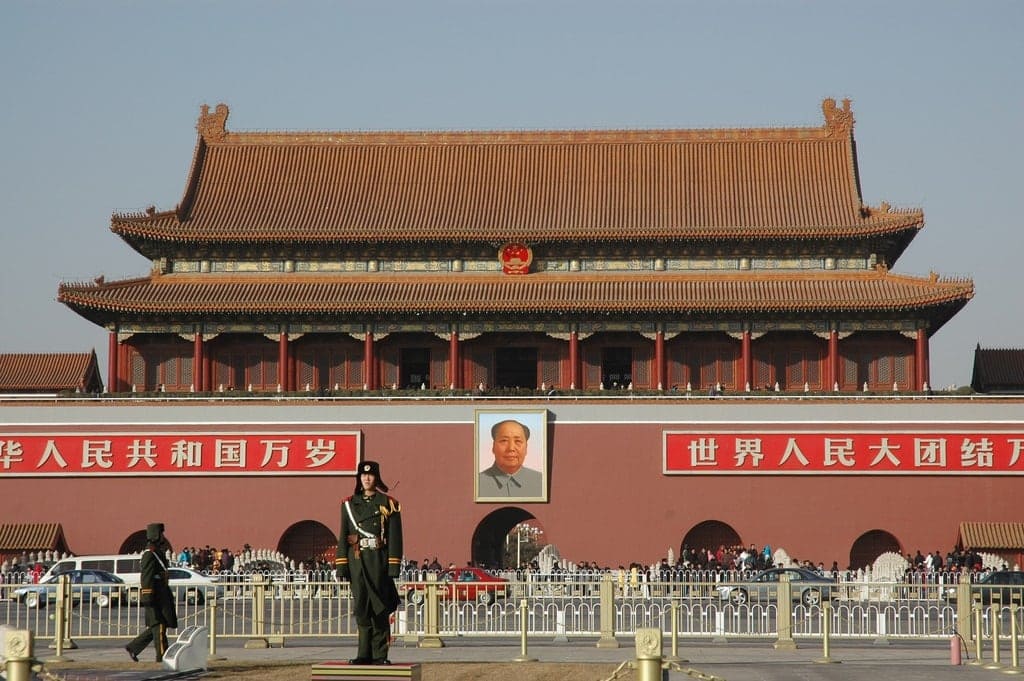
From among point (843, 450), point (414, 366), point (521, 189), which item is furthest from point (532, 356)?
point (843, 450)

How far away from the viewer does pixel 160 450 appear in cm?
4172

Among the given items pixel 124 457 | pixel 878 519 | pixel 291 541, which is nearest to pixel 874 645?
pixel 878 519

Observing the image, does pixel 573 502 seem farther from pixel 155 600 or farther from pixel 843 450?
pixel 155 600

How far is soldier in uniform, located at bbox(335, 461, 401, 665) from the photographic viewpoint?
16.2 m

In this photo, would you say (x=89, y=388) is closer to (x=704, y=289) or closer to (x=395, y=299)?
(x=395, y=299)

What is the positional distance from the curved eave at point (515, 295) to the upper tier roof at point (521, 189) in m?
1.13

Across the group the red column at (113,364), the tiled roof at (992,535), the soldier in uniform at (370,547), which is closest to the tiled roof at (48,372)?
the red column at (113,364)

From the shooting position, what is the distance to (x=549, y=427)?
41469 mm

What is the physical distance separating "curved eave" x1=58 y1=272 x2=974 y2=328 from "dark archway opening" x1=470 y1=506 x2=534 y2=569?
5420 millimetres

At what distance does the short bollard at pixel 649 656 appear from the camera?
12773 millimetres

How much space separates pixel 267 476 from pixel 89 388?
11.6 m

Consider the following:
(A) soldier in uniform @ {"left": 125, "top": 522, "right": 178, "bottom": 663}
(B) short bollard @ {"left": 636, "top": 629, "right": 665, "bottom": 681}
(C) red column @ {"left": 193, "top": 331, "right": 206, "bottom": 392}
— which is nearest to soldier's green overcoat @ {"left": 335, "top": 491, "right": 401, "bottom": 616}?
(B) short bollard @ {"left": 636, "top": 629, "right": 665, "bottom": 681}

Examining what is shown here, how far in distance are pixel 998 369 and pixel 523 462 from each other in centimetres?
1528

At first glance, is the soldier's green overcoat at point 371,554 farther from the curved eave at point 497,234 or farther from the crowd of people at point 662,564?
the curved eave at point 497,234
